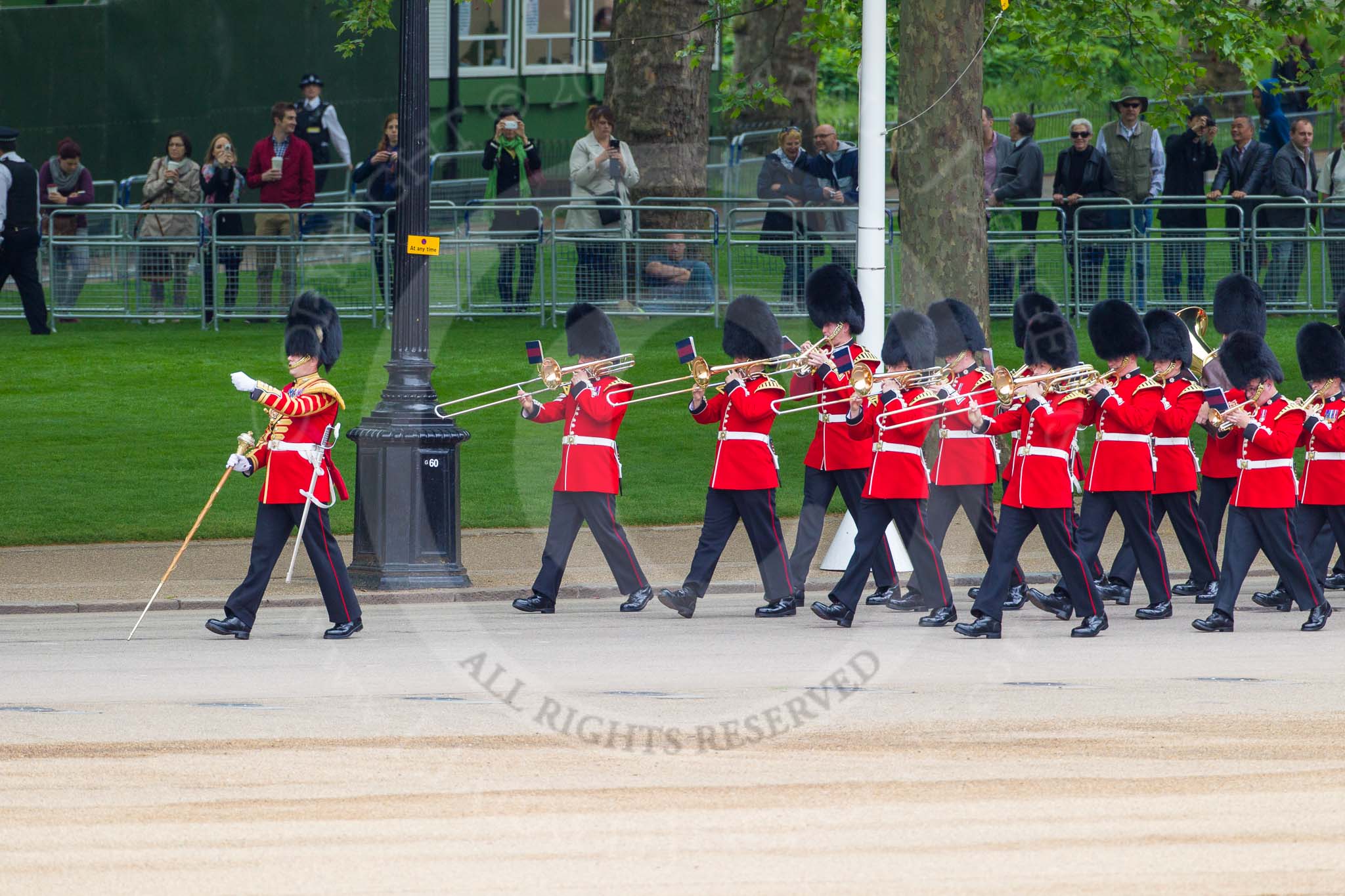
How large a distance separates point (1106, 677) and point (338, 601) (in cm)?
334

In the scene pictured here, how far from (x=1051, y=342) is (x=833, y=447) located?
121 centimetres

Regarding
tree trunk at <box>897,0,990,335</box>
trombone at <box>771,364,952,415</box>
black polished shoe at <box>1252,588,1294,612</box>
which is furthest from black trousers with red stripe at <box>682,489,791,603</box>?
tree trunk at <box>897,0,990,335</box>

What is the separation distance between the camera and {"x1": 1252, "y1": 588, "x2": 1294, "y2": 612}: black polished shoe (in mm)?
10133

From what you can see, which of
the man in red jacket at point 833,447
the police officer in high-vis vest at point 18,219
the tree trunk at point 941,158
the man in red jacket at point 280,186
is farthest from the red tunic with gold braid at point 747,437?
the police officer in high-vis vest at point 18,219

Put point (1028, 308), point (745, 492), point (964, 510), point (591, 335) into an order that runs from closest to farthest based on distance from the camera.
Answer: point (745, 492), point (591, 335), point (964, 510), point (1028, 308)

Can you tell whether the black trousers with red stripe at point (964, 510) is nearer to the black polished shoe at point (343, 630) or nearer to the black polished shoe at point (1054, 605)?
the black polished shoe at point (1054, 605)

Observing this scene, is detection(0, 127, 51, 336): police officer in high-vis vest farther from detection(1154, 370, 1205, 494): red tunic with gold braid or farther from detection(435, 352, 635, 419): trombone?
detection(1154, 370, 1205, 494): red tunic with gold braid

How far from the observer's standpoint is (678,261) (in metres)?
17.8

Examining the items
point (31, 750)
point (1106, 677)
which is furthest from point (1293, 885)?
point (31, 750)

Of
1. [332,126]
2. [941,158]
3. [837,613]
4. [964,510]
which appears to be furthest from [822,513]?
[332,126]

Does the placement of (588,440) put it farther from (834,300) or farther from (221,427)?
(221,427)

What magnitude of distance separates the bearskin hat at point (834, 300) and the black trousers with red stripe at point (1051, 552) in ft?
4.96

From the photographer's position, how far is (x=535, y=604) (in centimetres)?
979

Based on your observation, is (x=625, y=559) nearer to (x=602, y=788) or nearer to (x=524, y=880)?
(x=602, y=788)
